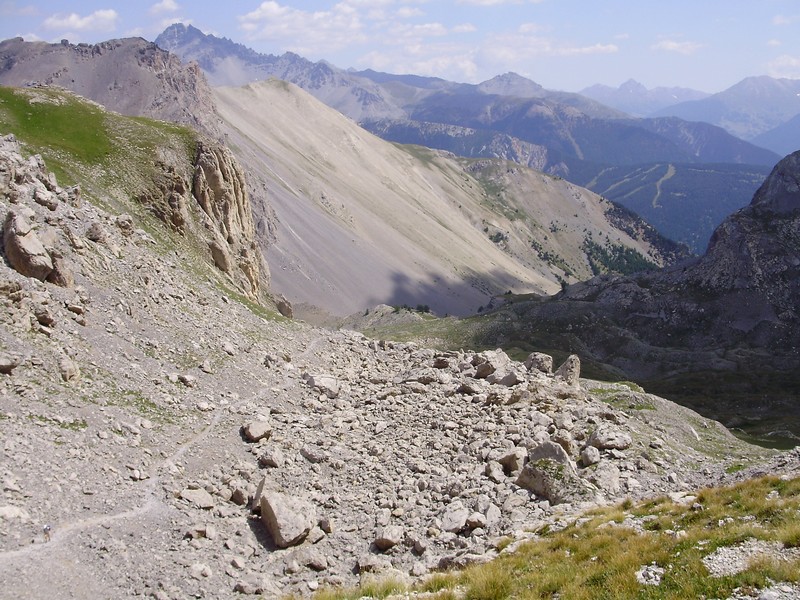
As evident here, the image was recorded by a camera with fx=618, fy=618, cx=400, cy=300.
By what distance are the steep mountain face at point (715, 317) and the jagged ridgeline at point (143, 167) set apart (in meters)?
64.2

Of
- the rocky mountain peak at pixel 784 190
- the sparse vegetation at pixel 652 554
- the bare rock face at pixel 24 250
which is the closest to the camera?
the sparse vegetation at pixel 652 554

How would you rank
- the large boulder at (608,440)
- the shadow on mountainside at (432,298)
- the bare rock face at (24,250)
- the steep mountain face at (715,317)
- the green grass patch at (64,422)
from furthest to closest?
the shadow on mountainside at (432,298) → the steep mountain face at (715,317) → the large boulder at (608,440) → the bare rock face at (24,250) → the green grass patch at (64,422)

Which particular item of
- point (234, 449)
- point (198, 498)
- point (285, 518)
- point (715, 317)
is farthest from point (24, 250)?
point (715, 317)

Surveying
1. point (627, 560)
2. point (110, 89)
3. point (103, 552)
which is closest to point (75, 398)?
point (103, 552)

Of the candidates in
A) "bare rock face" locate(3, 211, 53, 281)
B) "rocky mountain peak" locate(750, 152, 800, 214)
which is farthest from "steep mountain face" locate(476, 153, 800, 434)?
"bare rock face" locate(3, 211, 53, 281)

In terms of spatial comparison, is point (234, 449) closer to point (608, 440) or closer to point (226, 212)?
point (608, 440)

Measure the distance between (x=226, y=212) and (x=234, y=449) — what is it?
128 ft

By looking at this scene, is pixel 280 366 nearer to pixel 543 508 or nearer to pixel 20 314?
pixel 20 314

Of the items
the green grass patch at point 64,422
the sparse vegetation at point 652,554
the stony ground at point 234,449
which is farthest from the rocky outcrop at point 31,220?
the sparse vegetation at point 652,554

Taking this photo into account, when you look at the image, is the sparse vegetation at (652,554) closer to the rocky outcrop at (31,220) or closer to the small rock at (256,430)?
the small rock at (256,430)

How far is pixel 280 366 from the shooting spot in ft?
130

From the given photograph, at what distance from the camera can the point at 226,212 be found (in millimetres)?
62406

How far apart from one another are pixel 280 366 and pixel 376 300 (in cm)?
12941

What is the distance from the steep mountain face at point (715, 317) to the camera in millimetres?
99500
